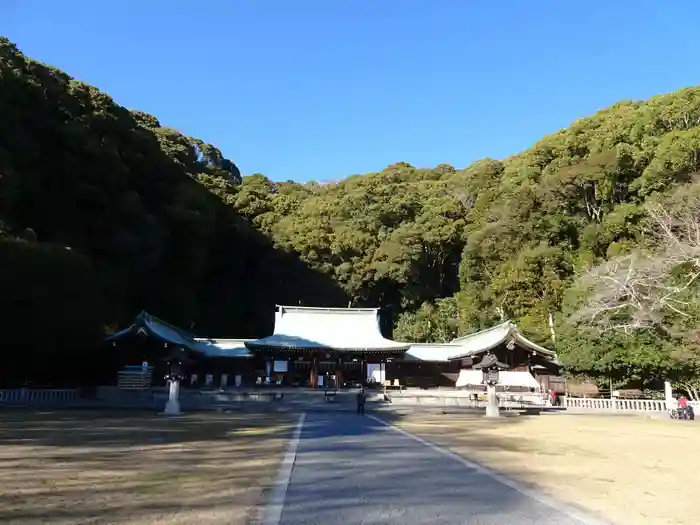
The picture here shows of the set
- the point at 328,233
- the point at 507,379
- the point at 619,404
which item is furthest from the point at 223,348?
the point at 619,404

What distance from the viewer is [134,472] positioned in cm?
689

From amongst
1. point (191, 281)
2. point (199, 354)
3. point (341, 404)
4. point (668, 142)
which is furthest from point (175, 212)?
point (668, 142)

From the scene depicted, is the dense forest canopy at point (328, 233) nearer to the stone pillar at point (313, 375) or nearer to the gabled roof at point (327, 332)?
the gabled roof at point (327, 332)

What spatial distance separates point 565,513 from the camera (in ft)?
17.0

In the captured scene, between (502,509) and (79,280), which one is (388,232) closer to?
(79,280)

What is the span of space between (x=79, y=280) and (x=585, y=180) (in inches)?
1145

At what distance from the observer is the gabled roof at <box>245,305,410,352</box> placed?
29.0 meters

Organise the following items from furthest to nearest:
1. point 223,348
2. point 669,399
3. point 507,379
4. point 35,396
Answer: point 223,348 < point 507,379 < point 669,399 < point 35,396

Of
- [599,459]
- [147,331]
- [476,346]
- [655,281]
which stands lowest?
[599,459]

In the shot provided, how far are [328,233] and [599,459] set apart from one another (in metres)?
36.9

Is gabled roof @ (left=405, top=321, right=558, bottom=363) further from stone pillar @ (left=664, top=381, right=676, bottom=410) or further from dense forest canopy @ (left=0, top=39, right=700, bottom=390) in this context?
stone pillar @ (left=664, top=381, right=676, bottom=410)

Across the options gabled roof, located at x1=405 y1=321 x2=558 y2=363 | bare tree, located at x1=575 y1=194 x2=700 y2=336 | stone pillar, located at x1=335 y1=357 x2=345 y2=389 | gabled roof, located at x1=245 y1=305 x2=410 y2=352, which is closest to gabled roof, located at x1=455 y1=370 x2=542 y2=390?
gabled roof, located at x1=405 y1=321 x2=558 y2=363

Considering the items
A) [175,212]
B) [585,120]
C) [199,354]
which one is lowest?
[199,354]

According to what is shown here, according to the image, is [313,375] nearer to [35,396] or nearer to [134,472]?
[35,396]
